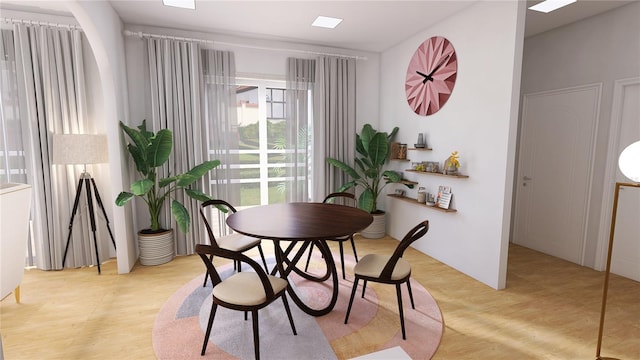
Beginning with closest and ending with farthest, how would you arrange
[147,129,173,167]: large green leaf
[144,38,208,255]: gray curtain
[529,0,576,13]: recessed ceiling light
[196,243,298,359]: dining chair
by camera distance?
[196,243,298,359]: dining chair, [529,0,576,13]: recessed ceiling light, [147,129,173,167]: large green leaf, [144,38,208,255]: gray curtain

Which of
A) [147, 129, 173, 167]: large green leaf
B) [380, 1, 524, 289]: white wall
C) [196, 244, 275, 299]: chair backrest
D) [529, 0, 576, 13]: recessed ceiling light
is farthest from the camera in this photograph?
[147, 129, 173, 167]: large green leaf

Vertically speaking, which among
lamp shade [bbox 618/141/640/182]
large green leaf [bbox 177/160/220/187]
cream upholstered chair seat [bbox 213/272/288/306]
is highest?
lamp shade [bbox 618/141/640/182]

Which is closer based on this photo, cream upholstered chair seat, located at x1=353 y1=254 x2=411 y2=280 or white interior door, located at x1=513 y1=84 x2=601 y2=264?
cream upholstered chair seat, located at x1=353 y1=254 x2=411 y2=280

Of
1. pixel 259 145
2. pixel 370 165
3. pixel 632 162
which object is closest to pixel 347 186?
pixel 370 165

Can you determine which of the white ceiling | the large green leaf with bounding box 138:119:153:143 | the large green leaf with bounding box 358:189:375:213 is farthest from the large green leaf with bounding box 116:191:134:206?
the large green leaf with bounding box 358:189:375:213

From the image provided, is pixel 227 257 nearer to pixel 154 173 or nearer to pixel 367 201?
pixel 154 173

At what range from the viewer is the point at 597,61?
3473mm

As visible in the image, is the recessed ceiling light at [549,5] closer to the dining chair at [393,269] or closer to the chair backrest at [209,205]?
the dining chair at [393,269]

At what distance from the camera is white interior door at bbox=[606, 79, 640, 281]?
325 centimetres

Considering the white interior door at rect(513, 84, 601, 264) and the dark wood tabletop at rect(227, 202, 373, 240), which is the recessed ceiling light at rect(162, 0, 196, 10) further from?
the white interior door at rect(513, 84, 601, 264)

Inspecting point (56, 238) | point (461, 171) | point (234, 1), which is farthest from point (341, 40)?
point (56, 238)

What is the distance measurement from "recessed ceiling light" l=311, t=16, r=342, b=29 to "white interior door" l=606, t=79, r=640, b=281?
10.0ft

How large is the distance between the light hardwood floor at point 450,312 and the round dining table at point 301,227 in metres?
1.01

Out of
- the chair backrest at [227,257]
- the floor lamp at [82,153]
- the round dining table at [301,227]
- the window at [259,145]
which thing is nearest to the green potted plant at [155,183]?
the floor lamp at [82,153]
